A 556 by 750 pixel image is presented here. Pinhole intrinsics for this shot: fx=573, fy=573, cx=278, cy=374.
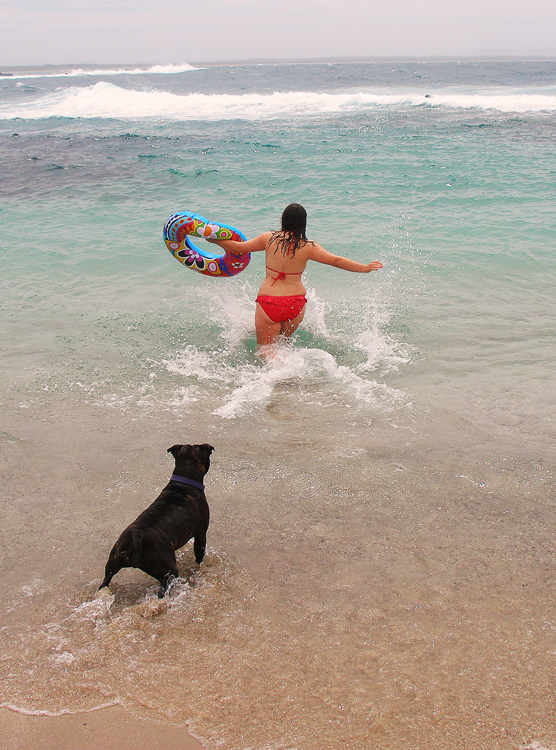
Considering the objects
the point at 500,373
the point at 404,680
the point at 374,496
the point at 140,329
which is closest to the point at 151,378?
the point at 140,329

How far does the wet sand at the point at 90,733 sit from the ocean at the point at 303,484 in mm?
61

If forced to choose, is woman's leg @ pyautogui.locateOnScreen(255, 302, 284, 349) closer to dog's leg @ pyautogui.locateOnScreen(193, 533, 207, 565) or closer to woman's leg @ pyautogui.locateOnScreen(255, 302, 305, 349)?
woman's leg @ pyautogui.locateOnScreen(255, 302, 305, 349)

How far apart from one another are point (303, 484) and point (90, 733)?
1992mm

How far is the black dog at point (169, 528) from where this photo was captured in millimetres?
2678

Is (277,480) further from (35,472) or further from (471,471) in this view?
(35,472)

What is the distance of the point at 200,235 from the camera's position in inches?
231

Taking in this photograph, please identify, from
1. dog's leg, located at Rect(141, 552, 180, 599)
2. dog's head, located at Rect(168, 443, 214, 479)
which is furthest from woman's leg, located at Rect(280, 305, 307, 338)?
dog's leg, located at Rect(141, 552, 180, 599)

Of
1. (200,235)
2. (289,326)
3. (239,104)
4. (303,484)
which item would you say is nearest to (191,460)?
(303,484)

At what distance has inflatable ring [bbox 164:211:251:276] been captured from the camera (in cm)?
584

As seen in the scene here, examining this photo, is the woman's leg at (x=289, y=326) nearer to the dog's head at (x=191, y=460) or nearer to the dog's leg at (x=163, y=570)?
the dog's head at (x=191, y=460)

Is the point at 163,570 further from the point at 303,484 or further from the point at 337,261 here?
the point at 337,261

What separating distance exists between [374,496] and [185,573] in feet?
4.43

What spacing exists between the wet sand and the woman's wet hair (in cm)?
394

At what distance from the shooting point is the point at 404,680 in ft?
8.09
